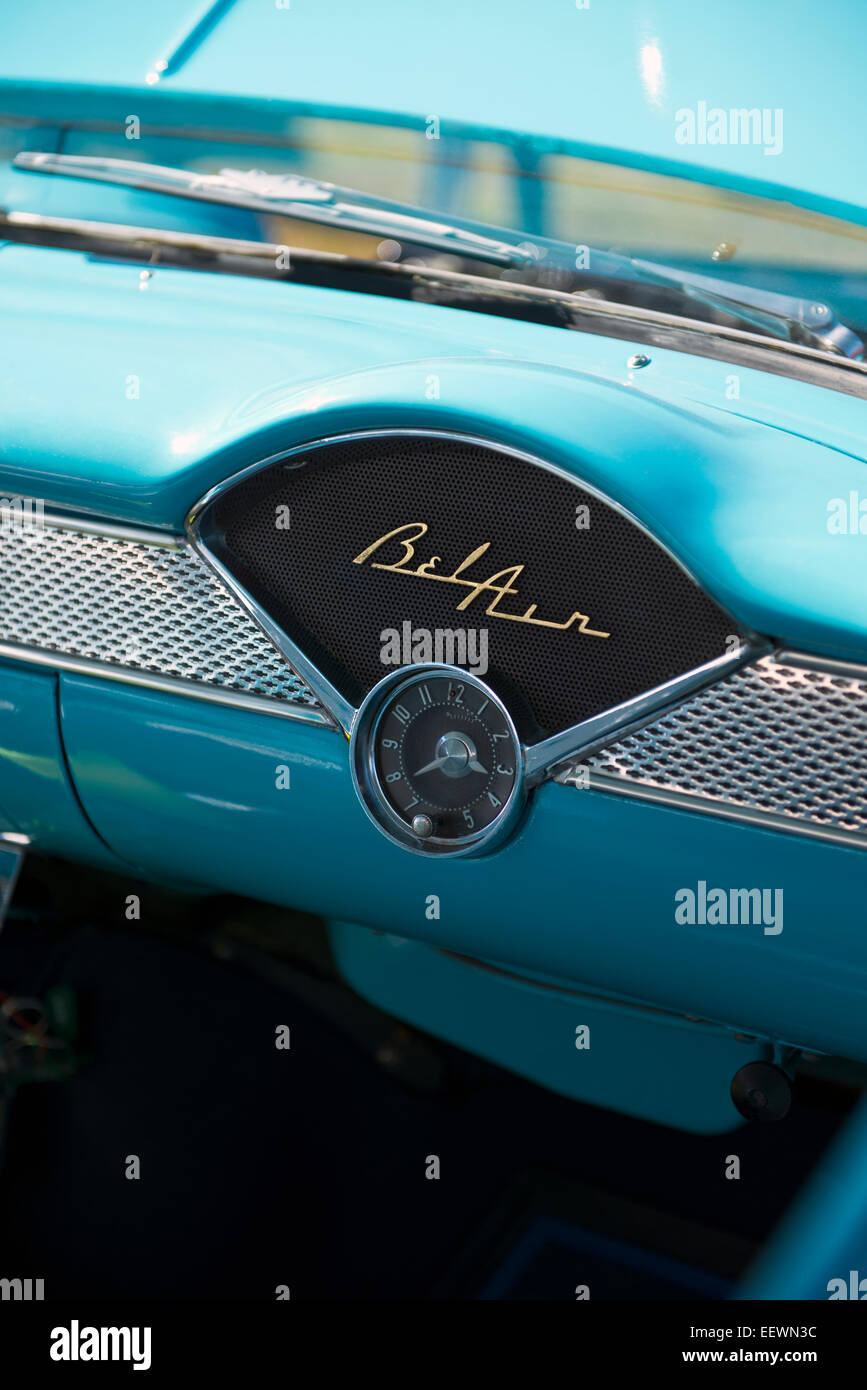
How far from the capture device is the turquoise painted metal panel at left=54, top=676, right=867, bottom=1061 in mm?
1344

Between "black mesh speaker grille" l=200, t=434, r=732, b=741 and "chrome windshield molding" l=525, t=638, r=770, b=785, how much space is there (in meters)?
0.01

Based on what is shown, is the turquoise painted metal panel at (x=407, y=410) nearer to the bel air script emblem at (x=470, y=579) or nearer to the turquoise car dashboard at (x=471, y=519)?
the turquoise car dashboard at (x=471, y=519)

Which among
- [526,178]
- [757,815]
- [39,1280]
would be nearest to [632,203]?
[526,178]

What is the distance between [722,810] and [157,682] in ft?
2.32

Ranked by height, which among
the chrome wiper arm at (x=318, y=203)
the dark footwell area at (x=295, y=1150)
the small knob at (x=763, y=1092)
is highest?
the chrome wiper arm at (x=318, y=203)

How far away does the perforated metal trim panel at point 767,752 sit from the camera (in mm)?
1280

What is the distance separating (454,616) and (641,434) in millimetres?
281

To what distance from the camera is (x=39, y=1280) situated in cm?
209

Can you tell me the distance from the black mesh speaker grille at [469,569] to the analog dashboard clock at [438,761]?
32 millimetres

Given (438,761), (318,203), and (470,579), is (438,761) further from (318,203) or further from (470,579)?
(318,203)

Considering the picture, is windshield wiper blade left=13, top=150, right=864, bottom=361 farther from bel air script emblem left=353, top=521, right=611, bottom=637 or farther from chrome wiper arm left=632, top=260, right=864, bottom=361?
bel air script emblem left=353, top=521, right=611, bottom=637

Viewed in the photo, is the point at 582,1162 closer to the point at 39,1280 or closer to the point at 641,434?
the point at 39,1280

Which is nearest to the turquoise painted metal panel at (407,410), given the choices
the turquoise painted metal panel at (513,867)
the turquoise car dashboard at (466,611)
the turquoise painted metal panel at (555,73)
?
the turquoise car dashboard at (466,611)

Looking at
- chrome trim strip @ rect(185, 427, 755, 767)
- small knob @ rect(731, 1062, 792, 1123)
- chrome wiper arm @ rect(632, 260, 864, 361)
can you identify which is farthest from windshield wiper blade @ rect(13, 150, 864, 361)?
small knob @ rect(731, 1062, 792, 1123)
